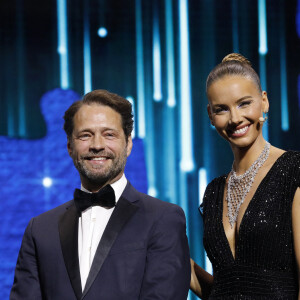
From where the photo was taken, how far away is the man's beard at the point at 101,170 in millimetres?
2094

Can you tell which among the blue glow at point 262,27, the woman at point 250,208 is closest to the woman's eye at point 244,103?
the woman at point 250,208

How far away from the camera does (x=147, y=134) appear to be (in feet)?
13.8

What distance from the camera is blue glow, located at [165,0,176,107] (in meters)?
4.23

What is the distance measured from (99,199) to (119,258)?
0.83ft

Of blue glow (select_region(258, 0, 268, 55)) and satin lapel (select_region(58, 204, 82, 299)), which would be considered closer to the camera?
satin lapel (select_region(58, 204, 82, 299))

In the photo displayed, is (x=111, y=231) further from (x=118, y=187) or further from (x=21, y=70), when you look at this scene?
(x=21, y=70)

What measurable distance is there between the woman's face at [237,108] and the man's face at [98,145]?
387 millimetres

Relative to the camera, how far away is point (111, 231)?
2014 mm

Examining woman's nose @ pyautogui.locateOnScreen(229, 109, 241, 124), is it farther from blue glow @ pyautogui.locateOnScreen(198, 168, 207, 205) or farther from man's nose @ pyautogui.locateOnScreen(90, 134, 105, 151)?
blue glow @ pyautogui.locateOnScreen(198, 168, 207, 205)

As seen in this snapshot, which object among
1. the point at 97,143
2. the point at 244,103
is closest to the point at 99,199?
the point at 97,143

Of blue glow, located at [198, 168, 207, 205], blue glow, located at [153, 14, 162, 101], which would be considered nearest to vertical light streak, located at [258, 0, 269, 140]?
blue glow, located at [198, 168, 207, 205]

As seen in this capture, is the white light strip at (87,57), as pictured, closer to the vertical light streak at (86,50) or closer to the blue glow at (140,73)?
the vertical light streak at (86,50)

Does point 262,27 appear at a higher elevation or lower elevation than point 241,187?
higher

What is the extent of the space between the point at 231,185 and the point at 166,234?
38 cm
